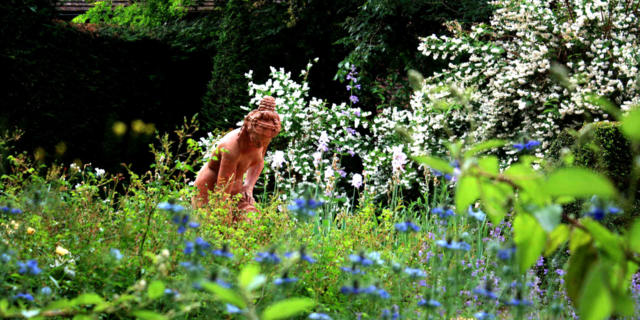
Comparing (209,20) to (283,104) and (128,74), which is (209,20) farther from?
(283,104)

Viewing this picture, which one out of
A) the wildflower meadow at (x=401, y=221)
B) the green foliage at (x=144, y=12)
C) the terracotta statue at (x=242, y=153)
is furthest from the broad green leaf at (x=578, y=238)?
the green foliage at (x=144, y=12)

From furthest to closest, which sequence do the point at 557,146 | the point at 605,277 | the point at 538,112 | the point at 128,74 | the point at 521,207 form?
the point at 128,74
the point at 538,112
the point at 557,146
the point at 521,207
the point at 605,277

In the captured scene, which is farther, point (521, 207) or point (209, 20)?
point (209, 20)

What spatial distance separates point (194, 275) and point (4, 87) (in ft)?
19.4

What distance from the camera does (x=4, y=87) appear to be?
248 inches

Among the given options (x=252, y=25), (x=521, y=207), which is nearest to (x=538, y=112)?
(x=252, y=25)

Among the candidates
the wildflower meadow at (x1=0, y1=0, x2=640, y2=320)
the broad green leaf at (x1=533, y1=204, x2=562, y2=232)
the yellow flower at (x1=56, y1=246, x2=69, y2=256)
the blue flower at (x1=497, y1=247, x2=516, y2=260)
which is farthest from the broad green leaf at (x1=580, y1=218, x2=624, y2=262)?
the yellow flower at (x1=56, y1=246, x2=69, y2=256)

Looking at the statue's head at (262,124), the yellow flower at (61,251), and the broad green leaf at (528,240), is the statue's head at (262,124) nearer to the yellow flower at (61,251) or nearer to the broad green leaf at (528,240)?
the yellow flower at (61,251)

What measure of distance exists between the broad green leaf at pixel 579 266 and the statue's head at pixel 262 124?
2.80 m

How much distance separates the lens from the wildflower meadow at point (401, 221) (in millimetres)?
1143

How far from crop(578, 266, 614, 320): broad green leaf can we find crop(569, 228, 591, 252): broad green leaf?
24cm

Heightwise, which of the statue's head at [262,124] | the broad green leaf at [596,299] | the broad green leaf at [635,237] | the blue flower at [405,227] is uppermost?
the statue's head at [262,124]

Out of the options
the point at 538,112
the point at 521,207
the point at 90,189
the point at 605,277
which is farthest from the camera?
the point at 538,112

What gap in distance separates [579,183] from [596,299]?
18 cm
